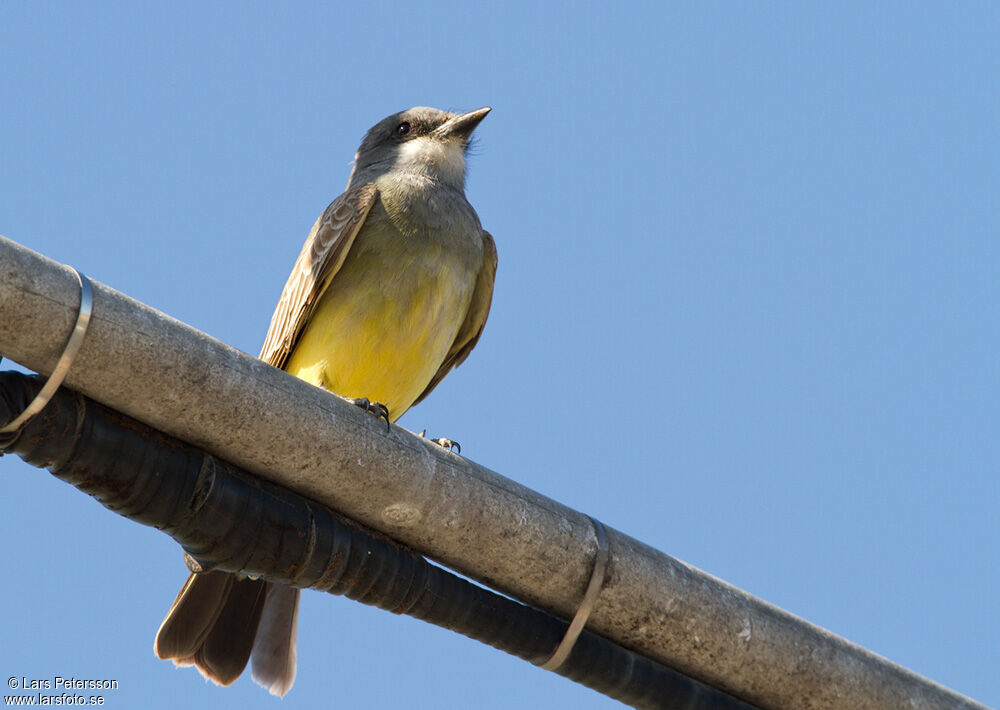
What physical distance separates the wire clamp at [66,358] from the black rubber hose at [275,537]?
0.11 ft

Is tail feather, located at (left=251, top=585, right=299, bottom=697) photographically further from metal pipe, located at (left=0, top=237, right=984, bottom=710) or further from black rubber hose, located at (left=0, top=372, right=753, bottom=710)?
metal pipe, located at (left=0, top=237, right=984, bottom=710)

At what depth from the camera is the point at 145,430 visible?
3.02 metres

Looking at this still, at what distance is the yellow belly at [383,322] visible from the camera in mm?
6184

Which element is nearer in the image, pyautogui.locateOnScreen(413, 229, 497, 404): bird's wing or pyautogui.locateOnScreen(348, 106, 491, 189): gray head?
pyautogui.locateOnScreen(413, 229, 497, 404): bird's wing

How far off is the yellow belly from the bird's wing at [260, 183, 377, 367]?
0.20 feet

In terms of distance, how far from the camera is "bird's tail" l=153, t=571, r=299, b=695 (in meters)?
4.53

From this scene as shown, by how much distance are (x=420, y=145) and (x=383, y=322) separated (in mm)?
1844

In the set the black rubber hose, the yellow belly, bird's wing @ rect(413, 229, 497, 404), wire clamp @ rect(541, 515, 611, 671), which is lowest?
the black rubber hose

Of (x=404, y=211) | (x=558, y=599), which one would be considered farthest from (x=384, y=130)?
(x=558, y=599)

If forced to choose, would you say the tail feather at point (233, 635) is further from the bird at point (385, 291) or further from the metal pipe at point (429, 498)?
the metal pipe at point (429, 498)

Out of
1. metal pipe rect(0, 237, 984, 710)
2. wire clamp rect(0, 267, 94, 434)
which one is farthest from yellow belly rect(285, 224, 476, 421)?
wire clamp rect(0, 267, 94, 434)

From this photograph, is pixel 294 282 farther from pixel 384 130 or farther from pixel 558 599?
pixel 558 599

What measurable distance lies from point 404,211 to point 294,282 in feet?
2.25

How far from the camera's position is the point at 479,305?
23.4 ft
